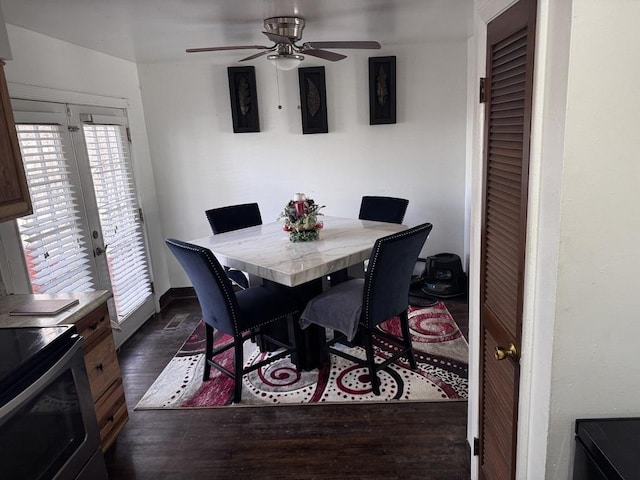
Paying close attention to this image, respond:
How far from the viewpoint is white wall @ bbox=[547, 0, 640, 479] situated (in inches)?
35.7

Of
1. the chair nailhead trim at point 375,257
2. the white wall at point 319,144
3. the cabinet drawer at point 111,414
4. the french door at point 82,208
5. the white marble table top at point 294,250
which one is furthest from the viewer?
the white wall at point 319,144

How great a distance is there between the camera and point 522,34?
3.74 ft

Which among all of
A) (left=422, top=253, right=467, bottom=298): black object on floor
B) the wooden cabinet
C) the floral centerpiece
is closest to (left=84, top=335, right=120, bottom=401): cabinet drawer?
the wooden cabinet

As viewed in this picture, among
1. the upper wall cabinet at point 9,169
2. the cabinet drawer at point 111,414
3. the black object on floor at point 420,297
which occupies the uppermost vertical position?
the upper wall cabinet at point 9,169

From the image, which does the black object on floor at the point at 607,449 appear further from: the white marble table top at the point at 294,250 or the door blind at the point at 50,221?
the door blind at the point at 50,221

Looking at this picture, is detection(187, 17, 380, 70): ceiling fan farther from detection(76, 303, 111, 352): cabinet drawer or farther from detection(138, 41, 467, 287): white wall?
detection(76, 303, 111, 352): cabinet drawer

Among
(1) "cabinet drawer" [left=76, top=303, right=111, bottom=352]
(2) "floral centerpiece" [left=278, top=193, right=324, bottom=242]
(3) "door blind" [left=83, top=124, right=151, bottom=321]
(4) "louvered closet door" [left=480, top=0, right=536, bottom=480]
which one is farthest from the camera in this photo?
(3) "door blind" [left=83, top=124, right=151, bottom=321]

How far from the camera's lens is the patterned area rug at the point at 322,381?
8.74 ft

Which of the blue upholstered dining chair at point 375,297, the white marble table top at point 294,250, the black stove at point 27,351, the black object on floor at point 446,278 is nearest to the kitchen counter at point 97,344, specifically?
the black stove at point 27,351

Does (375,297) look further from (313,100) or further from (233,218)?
(313,100)

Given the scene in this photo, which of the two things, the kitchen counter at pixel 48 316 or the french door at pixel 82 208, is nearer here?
the kitchen counter at pixel 48 316

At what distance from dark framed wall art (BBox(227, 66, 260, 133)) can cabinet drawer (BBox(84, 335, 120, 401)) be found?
98.8 inches

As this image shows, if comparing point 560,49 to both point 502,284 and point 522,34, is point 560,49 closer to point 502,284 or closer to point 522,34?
point 522,34

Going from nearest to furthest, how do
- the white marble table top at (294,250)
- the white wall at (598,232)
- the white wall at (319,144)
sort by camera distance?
the white wall at (598,232) < the white marble table top at (294,250) < the white wall at (319,144)
